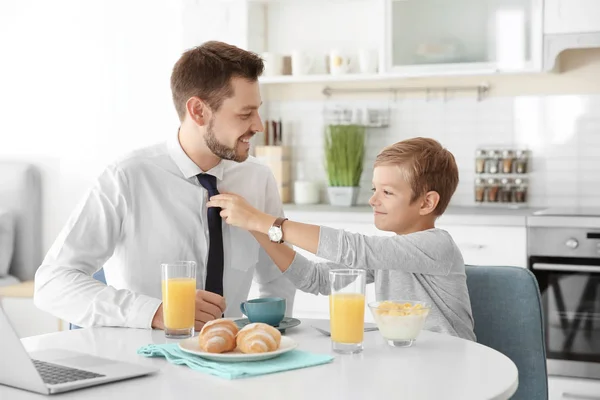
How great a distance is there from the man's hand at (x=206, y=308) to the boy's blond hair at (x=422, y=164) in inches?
22.9

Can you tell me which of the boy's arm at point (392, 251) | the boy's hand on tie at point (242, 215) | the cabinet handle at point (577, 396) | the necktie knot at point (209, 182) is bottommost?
the cabinet handle at point (577, 396)

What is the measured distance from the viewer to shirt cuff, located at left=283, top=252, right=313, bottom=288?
2.21 meters

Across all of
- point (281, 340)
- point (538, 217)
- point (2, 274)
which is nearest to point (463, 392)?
point (281, 340)

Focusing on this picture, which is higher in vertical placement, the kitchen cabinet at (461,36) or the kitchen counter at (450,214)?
the kitchen cabinet at (461,36)

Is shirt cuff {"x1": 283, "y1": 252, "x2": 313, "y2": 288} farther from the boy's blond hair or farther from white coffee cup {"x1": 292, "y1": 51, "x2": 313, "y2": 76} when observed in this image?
white coffee cup {"x1": 292, "y1": 51, "x2": 313, "y2": 76}

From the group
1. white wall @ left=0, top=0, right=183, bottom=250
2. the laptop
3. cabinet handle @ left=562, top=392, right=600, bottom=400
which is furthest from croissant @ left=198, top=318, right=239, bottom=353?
white wall @ left=0, top=0, right=183, bottom=250

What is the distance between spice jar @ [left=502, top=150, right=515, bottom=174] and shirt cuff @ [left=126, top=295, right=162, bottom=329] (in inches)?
106

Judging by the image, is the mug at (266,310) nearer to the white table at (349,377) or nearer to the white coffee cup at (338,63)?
the white table at (349,377)

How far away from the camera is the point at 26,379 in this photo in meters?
1.41

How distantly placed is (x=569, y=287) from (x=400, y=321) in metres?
2.18

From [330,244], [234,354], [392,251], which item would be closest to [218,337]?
[234,354]

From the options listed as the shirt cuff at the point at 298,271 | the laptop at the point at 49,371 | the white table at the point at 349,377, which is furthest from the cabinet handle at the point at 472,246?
the laptop at the point at 49,371

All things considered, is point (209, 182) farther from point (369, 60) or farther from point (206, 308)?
point (369, 60)

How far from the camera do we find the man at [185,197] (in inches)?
87.9
